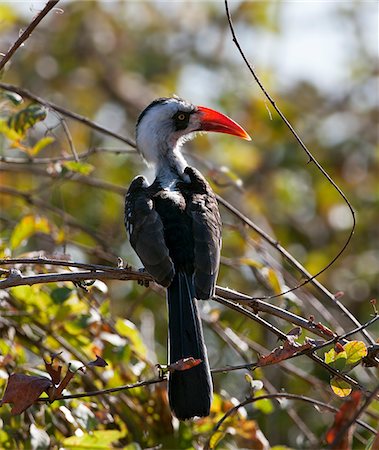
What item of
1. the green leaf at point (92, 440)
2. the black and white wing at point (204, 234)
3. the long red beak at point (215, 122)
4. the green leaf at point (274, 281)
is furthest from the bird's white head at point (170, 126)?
the green leaf at point (92, 440)

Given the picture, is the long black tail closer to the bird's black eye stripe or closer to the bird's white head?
the bird's white head

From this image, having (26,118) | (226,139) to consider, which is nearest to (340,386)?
(26,118)

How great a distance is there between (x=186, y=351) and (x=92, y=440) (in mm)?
490

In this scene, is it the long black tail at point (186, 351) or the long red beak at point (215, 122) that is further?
the long red beak at point (215, 122)

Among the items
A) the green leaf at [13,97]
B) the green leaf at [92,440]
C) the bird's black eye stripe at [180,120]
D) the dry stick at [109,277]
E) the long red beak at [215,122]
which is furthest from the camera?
the bird's black eye stripe at [180,120]

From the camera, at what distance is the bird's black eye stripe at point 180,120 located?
4984 millimetres

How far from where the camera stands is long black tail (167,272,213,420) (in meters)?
3.12

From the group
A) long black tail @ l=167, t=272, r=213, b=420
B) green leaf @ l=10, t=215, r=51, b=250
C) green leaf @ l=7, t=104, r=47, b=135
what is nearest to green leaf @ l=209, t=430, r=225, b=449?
long black tail @ l=167, t=272, r=213, b=420

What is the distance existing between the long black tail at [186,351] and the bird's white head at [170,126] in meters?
1.38

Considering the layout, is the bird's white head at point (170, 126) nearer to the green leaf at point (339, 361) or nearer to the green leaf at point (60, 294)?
the green leaf at point (60, 294)

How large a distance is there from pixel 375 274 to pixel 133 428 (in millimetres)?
3526

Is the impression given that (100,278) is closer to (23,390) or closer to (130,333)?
(23,390)

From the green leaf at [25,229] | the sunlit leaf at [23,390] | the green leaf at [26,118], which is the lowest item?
the sunlit leaf at [23,390]

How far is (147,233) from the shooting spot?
148 inches
